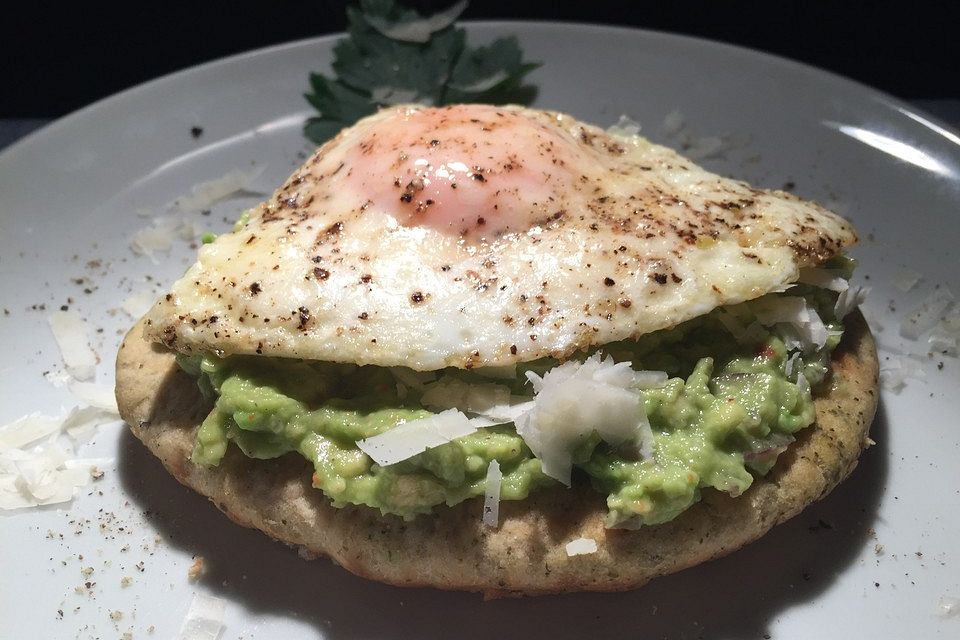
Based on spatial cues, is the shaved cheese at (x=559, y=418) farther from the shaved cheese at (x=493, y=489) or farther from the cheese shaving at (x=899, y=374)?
the cheese shaving at (x=899, y=374)

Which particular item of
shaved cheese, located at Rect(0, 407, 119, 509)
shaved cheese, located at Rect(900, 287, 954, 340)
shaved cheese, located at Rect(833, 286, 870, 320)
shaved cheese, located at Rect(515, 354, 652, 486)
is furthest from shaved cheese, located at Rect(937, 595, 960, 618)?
shaved cheese, located at Rect(0, 407, 119, 509)

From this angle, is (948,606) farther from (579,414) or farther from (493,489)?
(493,489)

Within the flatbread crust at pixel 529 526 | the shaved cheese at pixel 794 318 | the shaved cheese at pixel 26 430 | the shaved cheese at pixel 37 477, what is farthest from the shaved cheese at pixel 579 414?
the shaved cheese at pixel 26 430

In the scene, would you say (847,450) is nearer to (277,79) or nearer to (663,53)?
(663,53)

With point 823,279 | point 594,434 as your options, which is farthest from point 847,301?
point 594,434

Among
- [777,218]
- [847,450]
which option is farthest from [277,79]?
[847,450]

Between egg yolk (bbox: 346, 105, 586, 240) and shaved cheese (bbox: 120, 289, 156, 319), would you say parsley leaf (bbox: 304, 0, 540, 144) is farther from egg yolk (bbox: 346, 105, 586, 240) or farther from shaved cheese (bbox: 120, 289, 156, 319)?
egg yolk (bbox: 346, 105, 586, 240)
